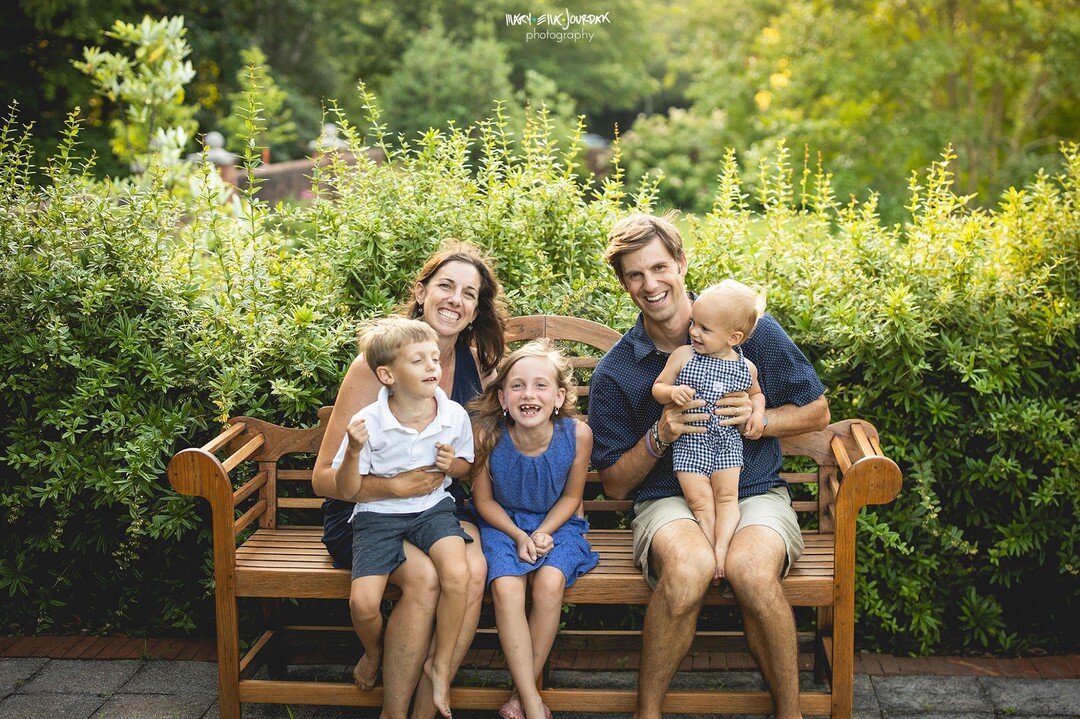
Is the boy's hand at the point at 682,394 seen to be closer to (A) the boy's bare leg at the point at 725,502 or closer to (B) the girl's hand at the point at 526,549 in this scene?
(A) the boy's bare leg at the point at 725,502

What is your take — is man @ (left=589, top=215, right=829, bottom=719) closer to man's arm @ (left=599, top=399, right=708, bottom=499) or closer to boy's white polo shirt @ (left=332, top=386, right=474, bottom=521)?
man's arm @ (left=599, top=399, right=708, bottom=499)

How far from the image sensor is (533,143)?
4648 millimetres

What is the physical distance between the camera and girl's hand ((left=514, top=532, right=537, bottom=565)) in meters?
3.08

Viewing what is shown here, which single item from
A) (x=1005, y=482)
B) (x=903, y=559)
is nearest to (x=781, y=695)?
(x=903, y=559)

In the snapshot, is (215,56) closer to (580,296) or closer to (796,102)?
(796,102)

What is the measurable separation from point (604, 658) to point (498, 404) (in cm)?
117

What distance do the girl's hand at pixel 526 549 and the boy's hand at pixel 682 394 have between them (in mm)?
624

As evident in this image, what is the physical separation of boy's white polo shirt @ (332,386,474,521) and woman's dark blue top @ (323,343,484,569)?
→ 9 centimetres

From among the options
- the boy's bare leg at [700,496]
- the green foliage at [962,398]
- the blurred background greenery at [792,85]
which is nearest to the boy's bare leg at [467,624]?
the boy's bare leg at [700,496]

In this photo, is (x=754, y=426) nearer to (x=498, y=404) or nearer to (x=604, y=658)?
(x=498, y=404)

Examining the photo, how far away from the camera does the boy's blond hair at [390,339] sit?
3.04 m

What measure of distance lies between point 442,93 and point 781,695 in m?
16.1

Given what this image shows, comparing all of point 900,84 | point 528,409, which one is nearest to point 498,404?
point 528,409

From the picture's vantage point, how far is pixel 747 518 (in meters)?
3.14
